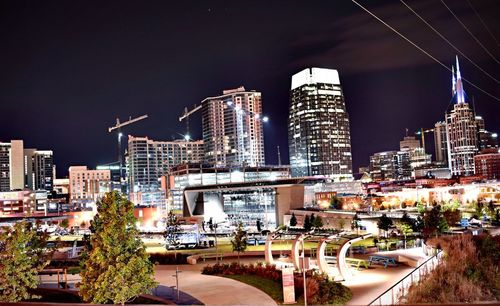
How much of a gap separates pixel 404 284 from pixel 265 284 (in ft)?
19.9

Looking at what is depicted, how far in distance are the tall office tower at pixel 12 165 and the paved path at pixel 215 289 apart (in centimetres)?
17918

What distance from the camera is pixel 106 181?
6713 inches

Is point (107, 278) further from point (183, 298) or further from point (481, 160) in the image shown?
point (481, 160)

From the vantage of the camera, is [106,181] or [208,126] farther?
[208,126]

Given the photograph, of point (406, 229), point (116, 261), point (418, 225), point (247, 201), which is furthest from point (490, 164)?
point (116, 261)

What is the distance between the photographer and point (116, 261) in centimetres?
1638

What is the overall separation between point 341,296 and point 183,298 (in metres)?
6.31

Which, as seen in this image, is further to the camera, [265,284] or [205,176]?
[205,176]

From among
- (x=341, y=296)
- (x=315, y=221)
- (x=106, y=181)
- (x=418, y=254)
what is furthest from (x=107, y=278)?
(x=106, y=181)

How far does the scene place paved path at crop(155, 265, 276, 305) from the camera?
19109mm

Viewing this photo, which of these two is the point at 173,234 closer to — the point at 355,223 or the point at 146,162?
the point at 355,223

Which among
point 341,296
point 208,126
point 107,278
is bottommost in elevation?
point 341,296

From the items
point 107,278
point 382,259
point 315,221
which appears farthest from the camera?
point 315,221

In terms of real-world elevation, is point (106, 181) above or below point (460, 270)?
above
